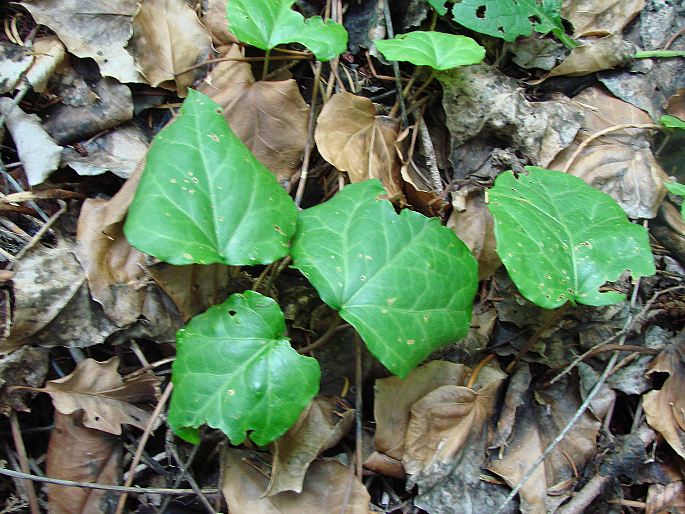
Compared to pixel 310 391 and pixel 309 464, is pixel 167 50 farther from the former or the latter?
pixel 309 464

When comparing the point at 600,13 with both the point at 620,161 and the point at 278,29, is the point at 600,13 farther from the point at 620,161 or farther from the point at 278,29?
the point at 278,29

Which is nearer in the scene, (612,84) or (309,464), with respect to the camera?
(309,464)

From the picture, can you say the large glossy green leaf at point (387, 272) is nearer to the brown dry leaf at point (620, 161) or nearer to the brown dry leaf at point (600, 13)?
the brown dry leaf at point (620, 161)

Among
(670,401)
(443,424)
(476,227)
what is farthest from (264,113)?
(670,401)

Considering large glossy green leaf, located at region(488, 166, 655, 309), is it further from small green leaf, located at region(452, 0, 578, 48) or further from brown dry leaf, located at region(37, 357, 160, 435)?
brown dry leaf, located at region(37, 357, 160, 435)

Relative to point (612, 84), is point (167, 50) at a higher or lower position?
higher

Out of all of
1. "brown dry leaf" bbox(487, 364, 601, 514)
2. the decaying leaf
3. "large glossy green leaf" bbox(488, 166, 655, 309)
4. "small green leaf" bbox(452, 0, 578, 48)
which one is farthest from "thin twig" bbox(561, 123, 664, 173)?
the decaying leaf

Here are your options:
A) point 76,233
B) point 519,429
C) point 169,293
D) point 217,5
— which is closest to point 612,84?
point 519,429
